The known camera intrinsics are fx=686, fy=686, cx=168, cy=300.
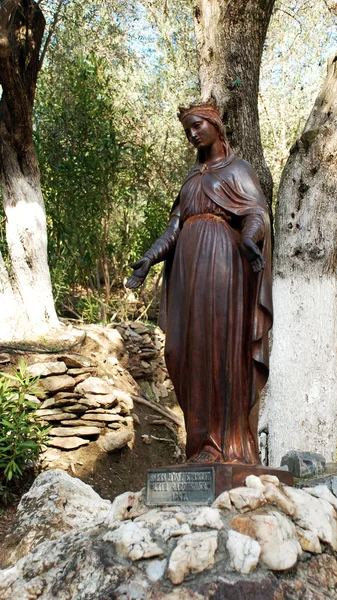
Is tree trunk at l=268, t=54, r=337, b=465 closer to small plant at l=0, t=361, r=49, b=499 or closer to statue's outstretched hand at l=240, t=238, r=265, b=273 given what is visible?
small plant at l=0, t=361, r=49, b=499

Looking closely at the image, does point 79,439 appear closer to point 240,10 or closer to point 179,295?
point 179,295

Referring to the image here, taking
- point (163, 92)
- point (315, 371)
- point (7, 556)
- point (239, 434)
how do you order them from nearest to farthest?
point (239, 434) < point (7, 556) < point (315, 371) < point (163, 92)

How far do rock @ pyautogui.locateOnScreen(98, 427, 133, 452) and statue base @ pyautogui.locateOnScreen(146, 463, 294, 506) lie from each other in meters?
4.20

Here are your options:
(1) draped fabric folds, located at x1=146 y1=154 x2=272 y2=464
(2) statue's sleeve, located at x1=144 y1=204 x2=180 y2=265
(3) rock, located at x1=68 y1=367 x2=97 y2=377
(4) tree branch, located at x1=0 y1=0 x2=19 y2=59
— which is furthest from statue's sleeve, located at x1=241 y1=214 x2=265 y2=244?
(4) tree branch, located at x1=0 y1=0 x2=19 y2=59

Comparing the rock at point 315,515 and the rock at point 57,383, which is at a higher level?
the rock at point 57,383

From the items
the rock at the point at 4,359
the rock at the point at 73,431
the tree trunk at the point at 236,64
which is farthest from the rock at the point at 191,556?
the rock at the point at 4,359

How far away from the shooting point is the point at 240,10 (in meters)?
8.30

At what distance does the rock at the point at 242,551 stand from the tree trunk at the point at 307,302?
12.9ft

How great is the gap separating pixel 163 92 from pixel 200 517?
1137 centimetres

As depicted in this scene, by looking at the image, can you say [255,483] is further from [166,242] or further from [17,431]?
[17,431]

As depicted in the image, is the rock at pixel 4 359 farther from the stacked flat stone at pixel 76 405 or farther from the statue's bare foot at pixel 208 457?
the statue's bare foot at pixel 208 457

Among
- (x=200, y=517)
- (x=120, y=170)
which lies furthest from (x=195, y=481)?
(x=120, y=170)

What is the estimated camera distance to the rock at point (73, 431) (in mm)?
7875

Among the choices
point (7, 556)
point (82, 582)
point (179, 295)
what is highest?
point (179, 295)
